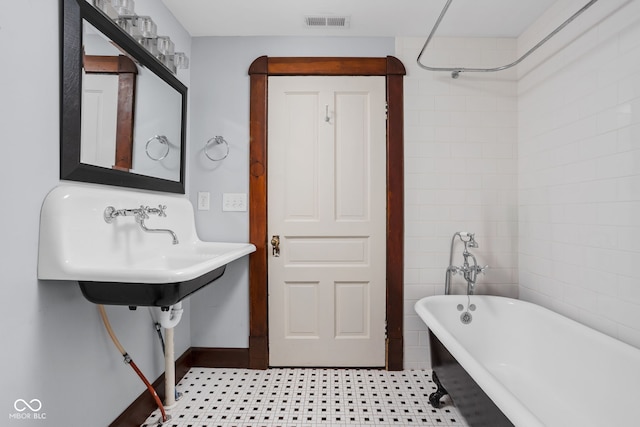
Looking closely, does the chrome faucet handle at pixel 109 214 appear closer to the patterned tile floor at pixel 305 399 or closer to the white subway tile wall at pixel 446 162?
the patterned tile floor at pixel 305 399

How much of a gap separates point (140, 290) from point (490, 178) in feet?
7.34

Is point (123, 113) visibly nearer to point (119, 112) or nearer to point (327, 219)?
point (119, 112)

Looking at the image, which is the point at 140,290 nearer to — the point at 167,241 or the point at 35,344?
the point at 35,344

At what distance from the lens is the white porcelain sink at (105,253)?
3.76ft

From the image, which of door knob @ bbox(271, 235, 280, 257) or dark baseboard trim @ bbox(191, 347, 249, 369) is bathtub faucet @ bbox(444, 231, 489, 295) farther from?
dark baseboard trim @ bbox(191, 347, 249, 369)

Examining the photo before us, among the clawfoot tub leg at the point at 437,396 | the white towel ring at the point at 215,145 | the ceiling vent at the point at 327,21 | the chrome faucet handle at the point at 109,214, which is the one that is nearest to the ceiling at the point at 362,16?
the ceiling vent at the point at 327,21

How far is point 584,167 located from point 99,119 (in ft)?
7.76

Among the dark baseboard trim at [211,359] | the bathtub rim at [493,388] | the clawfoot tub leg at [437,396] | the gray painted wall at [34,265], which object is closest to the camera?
the bathtub rim at [493,388]

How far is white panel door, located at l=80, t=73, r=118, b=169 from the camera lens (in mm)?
1311

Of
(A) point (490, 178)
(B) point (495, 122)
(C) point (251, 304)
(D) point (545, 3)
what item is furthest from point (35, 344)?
(D) point (545, 3)

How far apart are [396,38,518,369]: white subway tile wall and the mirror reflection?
1577 millimetres

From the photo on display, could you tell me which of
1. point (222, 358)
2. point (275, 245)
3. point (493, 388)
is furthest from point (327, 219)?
point (493, 388)

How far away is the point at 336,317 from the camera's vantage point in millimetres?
2332

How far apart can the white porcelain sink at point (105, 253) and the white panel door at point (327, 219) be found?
789 millimetres
